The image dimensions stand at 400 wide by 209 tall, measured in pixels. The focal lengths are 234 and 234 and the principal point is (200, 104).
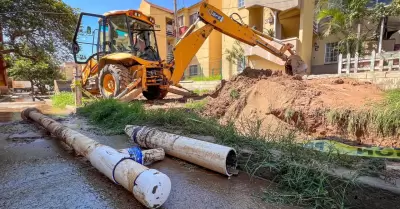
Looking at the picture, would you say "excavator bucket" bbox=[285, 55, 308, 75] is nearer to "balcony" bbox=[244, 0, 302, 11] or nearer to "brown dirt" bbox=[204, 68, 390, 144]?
"brown dirt" bbox=[204, 68, 390, 144]

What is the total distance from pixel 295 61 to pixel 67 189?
25.5ft

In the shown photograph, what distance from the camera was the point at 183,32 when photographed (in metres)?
22.8

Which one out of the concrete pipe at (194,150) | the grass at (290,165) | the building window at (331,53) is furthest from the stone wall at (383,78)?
the concrete pipe at (194,150)

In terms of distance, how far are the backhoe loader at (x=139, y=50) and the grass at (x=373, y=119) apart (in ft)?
11.4

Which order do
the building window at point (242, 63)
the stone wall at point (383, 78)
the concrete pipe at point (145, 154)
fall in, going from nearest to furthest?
the concrete pipe at point (145, 154) → the stone wall at point (383, 78) → the building window at point (242, 63)

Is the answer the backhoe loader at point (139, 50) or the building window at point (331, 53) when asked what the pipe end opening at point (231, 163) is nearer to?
the backhoe loader at point (139, 50)

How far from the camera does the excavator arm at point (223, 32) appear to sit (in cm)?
755

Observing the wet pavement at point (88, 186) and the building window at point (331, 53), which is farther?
the building window at point (331, 53)

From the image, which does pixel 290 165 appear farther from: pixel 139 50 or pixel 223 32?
pixel 139 50

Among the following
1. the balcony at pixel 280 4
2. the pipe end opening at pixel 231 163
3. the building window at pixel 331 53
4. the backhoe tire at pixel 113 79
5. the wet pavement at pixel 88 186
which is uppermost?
the balcony at pixel 280 4

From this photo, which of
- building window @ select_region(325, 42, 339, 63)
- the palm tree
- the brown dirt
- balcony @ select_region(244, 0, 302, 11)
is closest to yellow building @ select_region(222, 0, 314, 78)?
balcony @ select_region(244, 0, 302, 11)

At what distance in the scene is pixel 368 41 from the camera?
13.2m

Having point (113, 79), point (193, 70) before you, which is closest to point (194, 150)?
point (113, 79)

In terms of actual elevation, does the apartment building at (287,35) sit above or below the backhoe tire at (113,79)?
above
